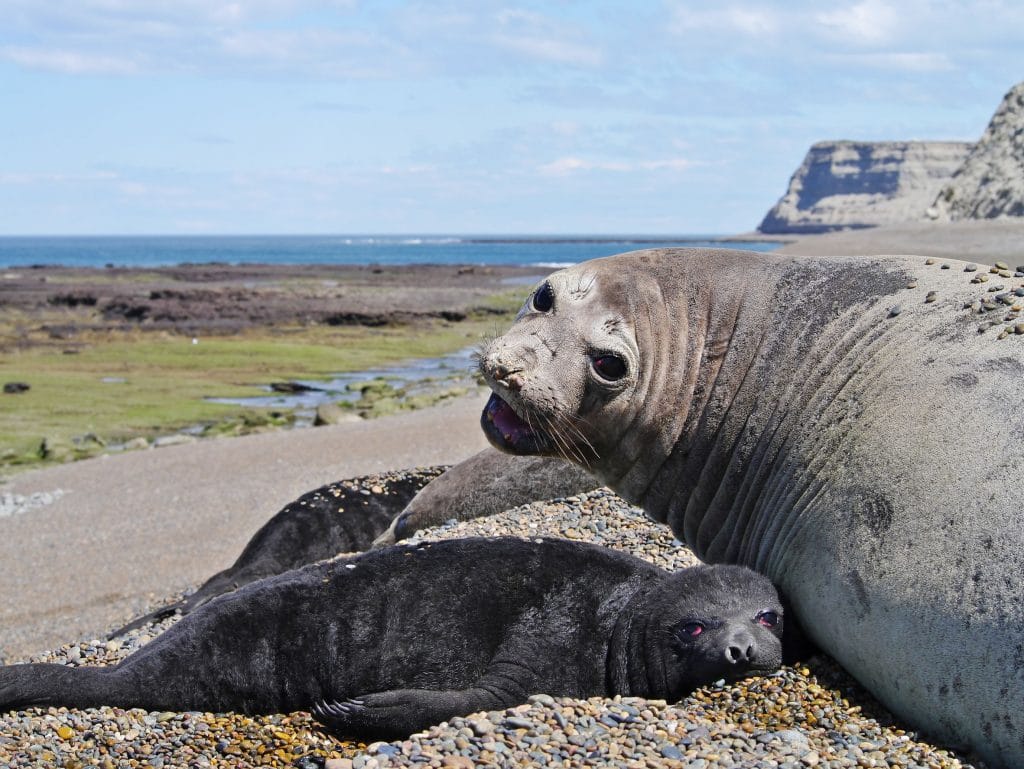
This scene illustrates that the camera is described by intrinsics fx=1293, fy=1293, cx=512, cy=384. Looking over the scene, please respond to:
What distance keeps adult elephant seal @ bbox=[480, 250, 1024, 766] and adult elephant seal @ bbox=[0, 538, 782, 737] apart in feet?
1.18

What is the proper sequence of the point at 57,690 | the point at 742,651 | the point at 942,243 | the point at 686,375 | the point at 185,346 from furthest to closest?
the point at 185,346 < the point at 942,243 < the point at 57,690 < the point at 686,375 < the point at 742,651

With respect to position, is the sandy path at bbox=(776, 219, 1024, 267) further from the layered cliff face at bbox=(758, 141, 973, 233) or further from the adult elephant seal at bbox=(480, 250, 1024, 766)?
the layered cliff face at bbox=(758, 141, 973, 233)

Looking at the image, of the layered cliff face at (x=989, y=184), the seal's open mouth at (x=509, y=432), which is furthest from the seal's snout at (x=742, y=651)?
the layered cliff face at (x=989, y=184)

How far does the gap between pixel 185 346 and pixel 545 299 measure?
28.8m

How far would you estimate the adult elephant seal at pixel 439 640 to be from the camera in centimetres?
494

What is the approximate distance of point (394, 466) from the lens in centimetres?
1552

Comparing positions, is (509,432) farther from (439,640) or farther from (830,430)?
(830,430)

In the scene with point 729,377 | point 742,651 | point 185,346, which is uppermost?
point 729,377

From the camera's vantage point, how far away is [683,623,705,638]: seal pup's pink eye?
16.2 feet

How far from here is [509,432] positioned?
5344 millimetres

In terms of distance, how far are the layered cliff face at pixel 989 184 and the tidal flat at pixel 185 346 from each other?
386 inches

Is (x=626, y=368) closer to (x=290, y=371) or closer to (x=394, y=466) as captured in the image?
(x=394, y=466)

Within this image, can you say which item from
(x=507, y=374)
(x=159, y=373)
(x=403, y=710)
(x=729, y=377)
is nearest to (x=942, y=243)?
(x=729, y=377)

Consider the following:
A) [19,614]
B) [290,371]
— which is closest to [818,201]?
[290,371]
